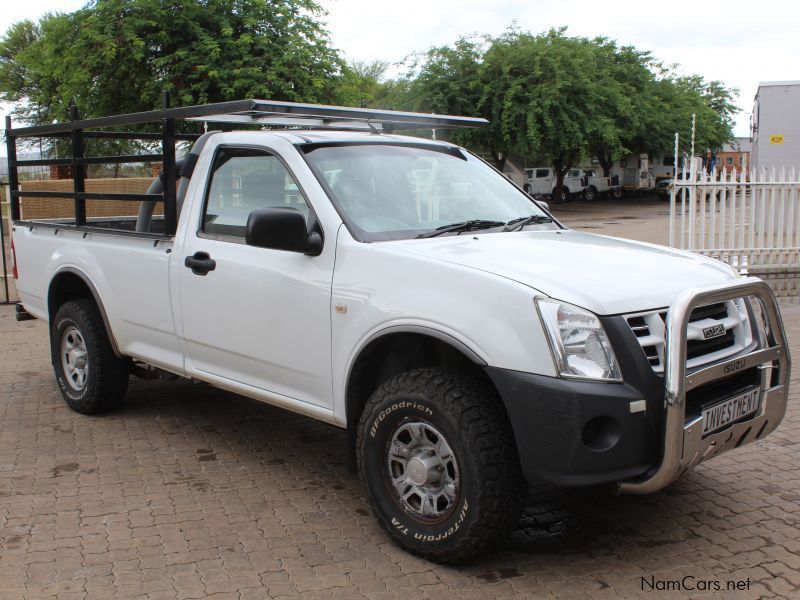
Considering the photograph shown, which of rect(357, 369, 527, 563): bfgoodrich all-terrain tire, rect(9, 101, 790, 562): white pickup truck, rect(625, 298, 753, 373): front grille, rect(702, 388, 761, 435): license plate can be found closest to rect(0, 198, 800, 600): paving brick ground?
rect(357, 369, 527, 563): bfgoodrich all-terrain tire

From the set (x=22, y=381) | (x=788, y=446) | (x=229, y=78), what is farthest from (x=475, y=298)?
(x=229, y=78)

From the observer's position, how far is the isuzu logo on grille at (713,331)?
363 cm

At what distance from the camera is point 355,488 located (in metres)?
4.86

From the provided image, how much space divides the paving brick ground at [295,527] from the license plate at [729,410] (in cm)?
66

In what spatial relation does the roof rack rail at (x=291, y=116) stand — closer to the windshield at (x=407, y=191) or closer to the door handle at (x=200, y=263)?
the windshield at (x=407, y=191)

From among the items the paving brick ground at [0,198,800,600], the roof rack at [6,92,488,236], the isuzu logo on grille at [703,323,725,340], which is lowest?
the paving brick ground at [0,198,800,600]

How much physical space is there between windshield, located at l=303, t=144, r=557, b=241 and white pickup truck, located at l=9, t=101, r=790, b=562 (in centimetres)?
1

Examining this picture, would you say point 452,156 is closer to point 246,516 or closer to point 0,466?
point 246,516

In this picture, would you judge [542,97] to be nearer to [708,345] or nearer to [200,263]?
[200,263]

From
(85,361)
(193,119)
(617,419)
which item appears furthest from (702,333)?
(85,361)

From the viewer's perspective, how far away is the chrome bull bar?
10.9ft

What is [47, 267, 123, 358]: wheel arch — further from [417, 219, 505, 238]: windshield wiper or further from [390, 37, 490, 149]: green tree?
[390, 37, 490, 149]: green tree

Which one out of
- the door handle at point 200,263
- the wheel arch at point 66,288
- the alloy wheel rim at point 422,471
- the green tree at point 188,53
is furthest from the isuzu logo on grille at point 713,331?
the green tree at point 188,53

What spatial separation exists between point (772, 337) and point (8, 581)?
3570mm
